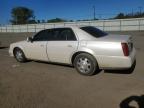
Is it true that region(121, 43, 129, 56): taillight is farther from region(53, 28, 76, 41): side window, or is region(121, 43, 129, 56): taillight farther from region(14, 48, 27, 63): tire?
region(14, 48, 27, 63): tire

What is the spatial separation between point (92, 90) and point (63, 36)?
8.61 feet

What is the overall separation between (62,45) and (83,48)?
0.86 meters

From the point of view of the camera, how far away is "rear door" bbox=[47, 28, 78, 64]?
7473mm

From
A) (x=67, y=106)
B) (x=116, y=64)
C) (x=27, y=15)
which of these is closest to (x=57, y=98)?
(x=67, y=106)

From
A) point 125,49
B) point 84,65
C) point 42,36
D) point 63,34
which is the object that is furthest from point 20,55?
point 125,49

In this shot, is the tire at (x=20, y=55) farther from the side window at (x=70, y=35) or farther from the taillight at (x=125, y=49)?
the taillight at (x=125, y=49)

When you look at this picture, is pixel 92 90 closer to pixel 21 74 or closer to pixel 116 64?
pixel 116 64

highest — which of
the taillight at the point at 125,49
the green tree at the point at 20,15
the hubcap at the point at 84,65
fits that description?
the green tree at the point at 20,15

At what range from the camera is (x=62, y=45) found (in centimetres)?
766

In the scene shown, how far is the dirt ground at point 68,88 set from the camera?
16.5ft

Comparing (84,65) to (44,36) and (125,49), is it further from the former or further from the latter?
(44,36)

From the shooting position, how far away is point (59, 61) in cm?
794

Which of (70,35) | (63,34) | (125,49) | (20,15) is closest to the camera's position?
(125,49)

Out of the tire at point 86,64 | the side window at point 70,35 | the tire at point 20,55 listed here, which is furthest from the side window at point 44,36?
the tire at point 86,64
